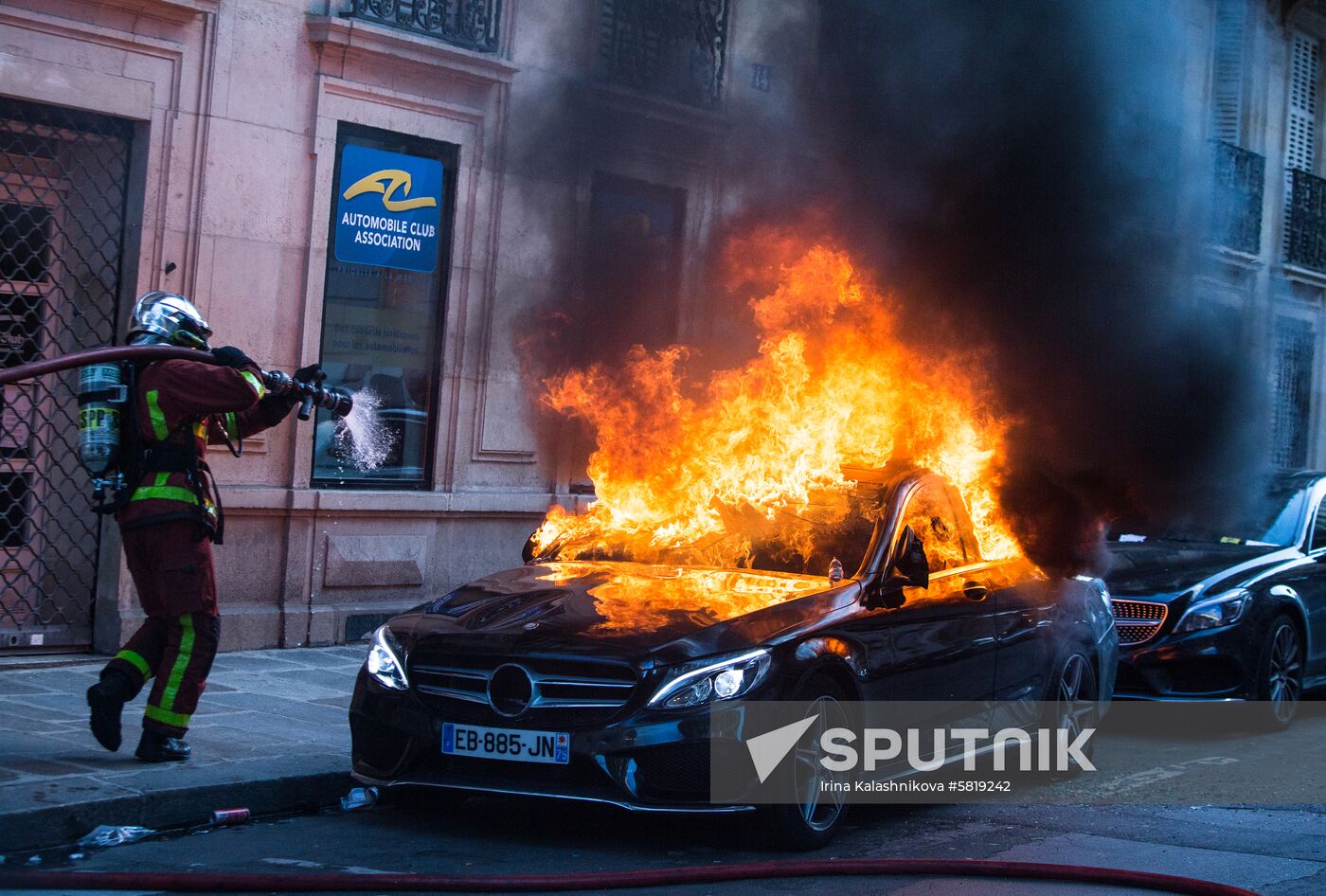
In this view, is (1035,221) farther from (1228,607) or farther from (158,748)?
(158,748)

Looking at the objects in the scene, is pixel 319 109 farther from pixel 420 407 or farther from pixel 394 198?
pixel 420 407

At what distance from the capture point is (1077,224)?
10.1 meters

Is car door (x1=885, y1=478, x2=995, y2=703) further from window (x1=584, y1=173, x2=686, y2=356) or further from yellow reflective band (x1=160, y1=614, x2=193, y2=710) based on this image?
window (x1=584, y1=173, x2=686, y2=356)

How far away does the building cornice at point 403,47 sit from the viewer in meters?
10.9

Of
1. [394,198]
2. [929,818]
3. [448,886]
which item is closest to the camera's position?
[448,886]

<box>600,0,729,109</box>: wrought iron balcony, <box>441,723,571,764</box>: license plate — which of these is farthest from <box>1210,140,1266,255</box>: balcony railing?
Answer: <box>441,723,571,764</box>: license plate

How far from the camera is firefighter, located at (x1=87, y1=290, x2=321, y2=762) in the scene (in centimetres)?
676

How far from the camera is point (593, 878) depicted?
5.34m

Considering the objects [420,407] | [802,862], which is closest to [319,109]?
[420,407]

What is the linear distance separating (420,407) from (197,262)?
2.27 m

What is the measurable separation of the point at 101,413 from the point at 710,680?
108 inches

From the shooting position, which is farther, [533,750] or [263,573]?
[263,573]

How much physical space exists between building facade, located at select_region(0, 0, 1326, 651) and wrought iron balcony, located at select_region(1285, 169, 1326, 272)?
8399 mm

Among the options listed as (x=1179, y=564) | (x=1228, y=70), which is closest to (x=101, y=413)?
(x=1179, y=564)
